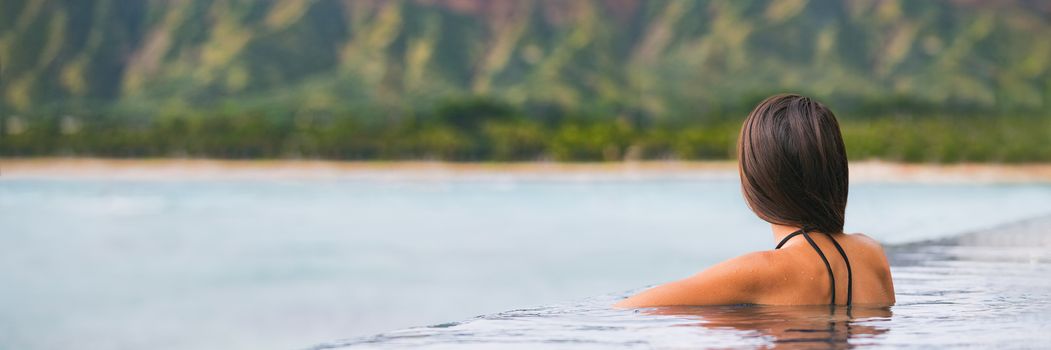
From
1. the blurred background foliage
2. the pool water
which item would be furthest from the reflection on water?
the blurred background foliage

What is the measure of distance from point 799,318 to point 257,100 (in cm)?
11919

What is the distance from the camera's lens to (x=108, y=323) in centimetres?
1909

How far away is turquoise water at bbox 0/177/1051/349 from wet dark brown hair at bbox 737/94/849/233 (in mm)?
533

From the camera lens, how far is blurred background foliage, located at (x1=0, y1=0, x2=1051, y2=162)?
9406 cm

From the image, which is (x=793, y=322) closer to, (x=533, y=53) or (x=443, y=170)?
(x=443, y=170)

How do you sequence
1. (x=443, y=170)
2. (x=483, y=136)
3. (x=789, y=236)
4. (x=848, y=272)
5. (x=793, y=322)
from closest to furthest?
1. (x=789, y=236)
2. (x=848, y=272)
3. (x=793, y=322)
4. (x=443, y=170)
5. (x=483, y=136)

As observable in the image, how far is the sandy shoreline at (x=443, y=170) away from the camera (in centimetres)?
7281

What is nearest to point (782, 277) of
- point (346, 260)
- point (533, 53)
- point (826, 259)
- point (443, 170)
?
point (826, 259)

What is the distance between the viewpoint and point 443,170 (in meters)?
86.5

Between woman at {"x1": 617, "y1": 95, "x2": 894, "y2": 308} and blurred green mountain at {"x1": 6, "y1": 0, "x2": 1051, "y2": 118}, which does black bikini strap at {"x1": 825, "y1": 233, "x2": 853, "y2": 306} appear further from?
blurred green mountain at {"x1": 6, "y1": 0, "x2": 1051, "y2": 118}

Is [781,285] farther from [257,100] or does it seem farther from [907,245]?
[257,100]

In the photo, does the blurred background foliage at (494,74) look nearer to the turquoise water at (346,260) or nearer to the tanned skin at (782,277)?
the turquoise water at (346,260)

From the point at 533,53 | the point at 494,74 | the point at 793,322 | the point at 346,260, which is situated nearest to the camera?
the point at 793,322

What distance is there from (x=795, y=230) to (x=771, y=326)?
0.43 metres
